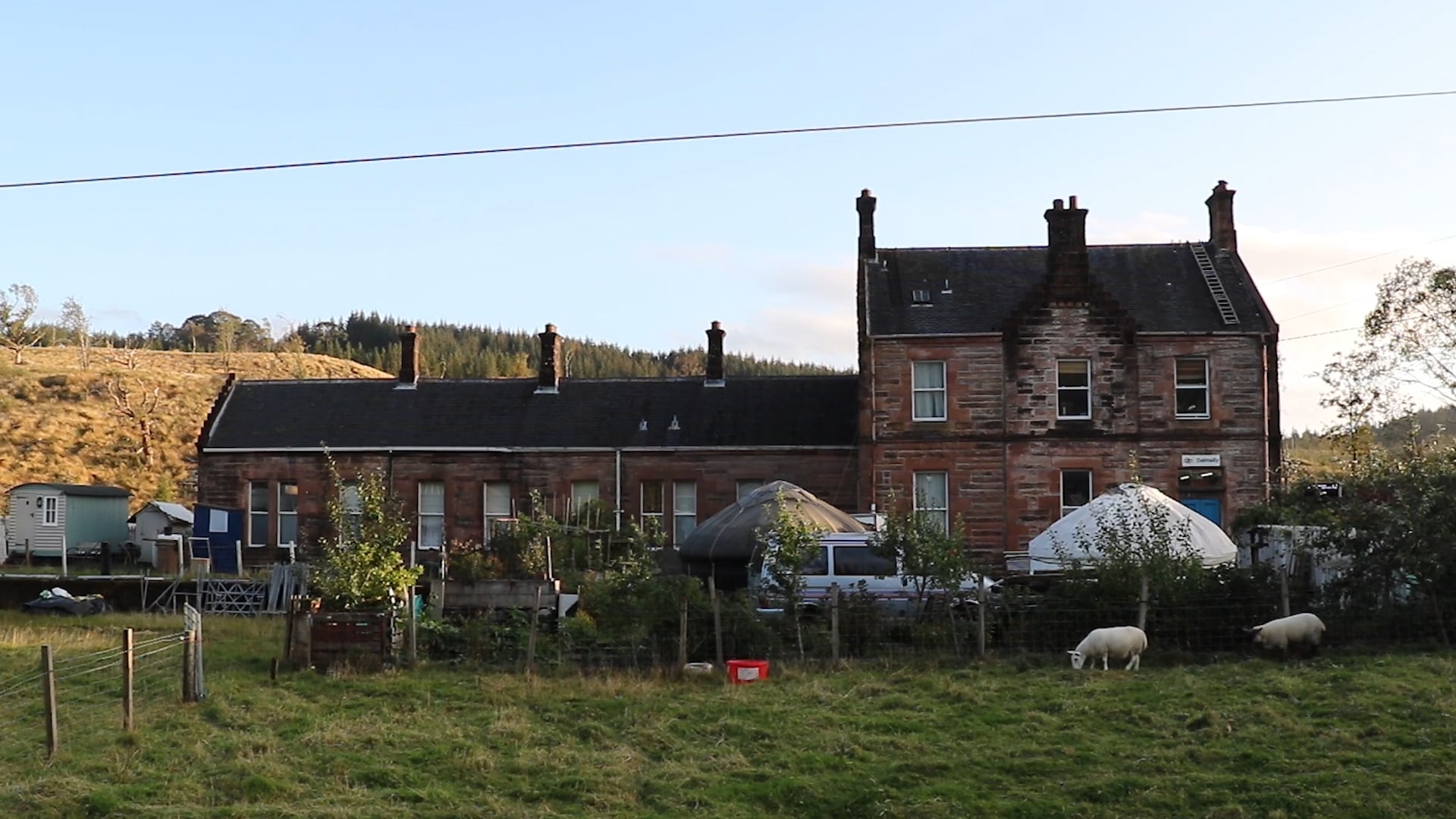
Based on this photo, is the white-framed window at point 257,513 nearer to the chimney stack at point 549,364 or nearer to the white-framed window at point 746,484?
the chimney stack at point 549,364

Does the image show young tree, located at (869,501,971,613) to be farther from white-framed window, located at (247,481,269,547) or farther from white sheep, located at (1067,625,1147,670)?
white-framed window, located at (247,481,269,547)

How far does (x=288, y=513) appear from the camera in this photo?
3956cm

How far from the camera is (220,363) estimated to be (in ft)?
335

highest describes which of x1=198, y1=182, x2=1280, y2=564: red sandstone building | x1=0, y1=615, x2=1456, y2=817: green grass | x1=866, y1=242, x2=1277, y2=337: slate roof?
x1=866, y1=242, x2=1277, y2=337: slate roof

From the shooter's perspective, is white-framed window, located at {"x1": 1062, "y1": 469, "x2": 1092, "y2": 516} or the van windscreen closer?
the van windscreen

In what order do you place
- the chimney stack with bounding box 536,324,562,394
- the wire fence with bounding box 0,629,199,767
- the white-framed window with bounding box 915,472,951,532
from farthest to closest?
the chimney stack with bounding box 536,324,562,394, the white-framed window with bounding box 915,472,951,532, the wire fence with bounding box 0,629,199,767

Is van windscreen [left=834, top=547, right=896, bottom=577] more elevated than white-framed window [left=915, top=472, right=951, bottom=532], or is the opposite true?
white-framed window [left=915, top=472, right=951, bottom=532]

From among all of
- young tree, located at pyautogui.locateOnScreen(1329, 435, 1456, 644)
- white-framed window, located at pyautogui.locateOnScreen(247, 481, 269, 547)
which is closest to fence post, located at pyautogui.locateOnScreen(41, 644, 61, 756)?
young tree, located at pyautogui.locateOnScreen(1329, 435, 1456, 644)

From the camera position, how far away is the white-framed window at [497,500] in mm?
38875

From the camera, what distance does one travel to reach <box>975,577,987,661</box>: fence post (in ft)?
66.6

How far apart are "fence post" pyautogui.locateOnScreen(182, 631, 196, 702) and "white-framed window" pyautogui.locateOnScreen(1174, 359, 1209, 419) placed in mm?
24691

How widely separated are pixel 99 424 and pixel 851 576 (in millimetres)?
60849

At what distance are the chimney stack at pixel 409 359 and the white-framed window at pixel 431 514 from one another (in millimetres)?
4222

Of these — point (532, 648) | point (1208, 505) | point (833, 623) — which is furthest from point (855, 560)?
point (1208, 505)
